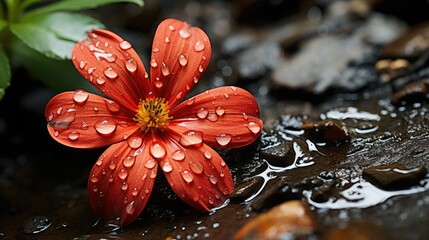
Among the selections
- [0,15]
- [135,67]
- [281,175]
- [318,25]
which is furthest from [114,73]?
[318,25]

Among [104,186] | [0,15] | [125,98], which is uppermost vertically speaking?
[0,15]

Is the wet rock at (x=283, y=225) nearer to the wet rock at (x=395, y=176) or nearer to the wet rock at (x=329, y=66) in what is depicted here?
the wet rock at (x=395, y=176)

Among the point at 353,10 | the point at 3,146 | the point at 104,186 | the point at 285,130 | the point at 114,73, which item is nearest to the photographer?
the point at 104,186

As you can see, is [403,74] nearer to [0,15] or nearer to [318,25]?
[318,25]

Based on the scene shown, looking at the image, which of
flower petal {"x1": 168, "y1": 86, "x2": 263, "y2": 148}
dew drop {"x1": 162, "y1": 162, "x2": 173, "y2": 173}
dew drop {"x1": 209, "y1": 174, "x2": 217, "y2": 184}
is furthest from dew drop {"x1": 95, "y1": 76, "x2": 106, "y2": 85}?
dew drop {"x1": 209, "y1": 174, "x2": 217, "y2": 184}

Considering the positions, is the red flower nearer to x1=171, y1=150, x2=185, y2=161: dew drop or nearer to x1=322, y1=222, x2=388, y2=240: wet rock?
x1=171, y1=150, x2=185, y2=161: dew drop

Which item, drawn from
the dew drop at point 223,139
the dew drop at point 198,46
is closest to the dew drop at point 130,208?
the dew drop at point 223,139

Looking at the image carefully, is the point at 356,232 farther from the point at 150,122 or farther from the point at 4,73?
the point at 4,73
